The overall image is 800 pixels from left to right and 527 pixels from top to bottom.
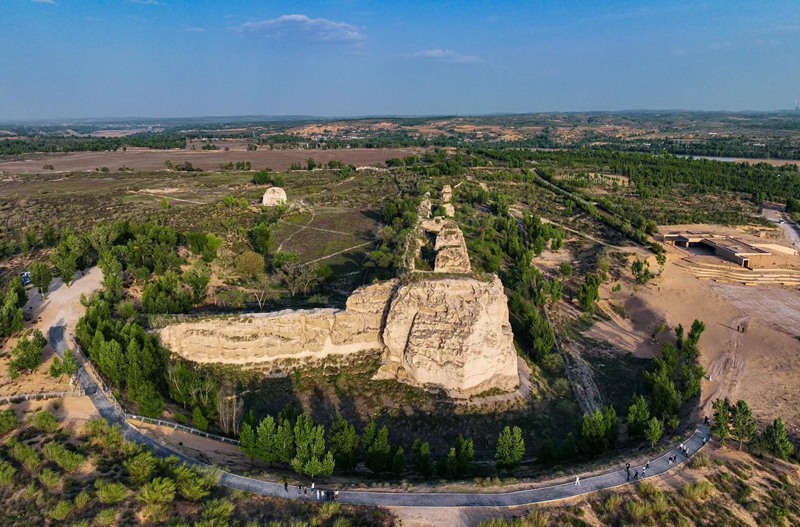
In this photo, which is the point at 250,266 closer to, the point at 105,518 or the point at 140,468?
the point at 140,468

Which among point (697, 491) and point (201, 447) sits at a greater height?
point (201, 447)

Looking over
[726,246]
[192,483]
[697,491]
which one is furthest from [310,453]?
[726,246]

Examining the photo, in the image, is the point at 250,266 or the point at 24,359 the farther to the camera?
the point at 250,266

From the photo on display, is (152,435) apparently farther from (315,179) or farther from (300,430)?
(315,179)

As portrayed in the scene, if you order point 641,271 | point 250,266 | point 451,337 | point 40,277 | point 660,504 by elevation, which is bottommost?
point 660,504

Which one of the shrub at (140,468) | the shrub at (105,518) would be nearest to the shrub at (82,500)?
the shrub at (105,518)

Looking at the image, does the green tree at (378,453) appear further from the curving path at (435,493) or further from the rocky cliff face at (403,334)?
the rocky cliff face at (403,334)

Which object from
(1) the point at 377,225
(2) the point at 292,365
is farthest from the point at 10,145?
(2) the point at 292,365
